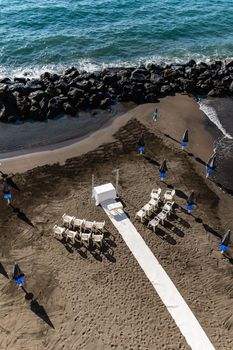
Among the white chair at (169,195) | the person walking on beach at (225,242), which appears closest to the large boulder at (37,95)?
the white chair at (169,195)

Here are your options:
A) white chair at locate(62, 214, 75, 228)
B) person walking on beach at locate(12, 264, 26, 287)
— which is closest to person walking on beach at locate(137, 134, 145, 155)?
white chair at locate(62, 214, 75, 228)

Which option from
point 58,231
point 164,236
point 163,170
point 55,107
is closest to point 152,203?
point 164,236

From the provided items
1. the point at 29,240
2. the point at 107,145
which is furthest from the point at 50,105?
the point at 29,240

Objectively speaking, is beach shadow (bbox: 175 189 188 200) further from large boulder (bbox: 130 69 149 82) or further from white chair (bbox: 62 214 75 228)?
large boulder (bbox: 130 69 149 82)

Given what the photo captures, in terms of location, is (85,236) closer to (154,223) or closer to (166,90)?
(154,223)

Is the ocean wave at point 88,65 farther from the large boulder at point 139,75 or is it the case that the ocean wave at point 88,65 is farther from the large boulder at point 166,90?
the large boulder at point 166,90
